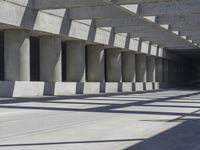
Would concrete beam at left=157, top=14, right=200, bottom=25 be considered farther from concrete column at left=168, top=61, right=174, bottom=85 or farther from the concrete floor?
concrete column at left=168, top=61, right=174, bottom=85

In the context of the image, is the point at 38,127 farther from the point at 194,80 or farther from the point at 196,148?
the point at 194,80

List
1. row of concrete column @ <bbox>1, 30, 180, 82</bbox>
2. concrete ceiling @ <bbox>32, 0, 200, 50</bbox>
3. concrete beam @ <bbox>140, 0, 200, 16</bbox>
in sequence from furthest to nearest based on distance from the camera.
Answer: concrete beam @ <bbox>140, 0, 200, 16</bbox> → row of concrete column @ <bbox>1, 30, 180, 82</bbox> → concrete ceiling @ <bbox>32, 0, 200, 50</bbox>

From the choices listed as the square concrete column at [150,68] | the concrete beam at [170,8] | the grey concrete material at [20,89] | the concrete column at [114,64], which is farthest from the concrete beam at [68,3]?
the square concrete column at [150,68]

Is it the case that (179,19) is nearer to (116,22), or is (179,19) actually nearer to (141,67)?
(116,22)

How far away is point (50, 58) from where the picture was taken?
3369 centimetres

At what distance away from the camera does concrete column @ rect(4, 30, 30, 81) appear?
29516mm

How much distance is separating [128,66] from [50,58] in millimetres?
18759

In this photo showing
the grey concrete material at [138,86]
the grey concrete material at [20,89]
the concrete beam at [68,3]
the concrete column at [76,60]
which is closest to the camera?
the grey concrete material at [20,89]

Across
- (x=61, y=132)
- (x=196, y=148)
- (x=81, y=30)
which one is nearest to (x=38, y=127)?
(x=61, y=132)

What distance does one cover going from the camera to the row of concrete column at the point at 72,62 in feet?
97.3

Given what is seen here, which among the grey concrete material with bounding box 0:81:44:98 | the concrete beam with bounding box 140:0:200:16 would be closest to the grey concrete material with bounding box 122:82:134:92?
the concrete beam with bounding box 140:0:200:16

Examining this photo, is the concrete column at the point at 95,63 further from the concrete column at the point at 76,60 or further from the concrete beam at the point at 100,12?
the concrete beam at the point at 100,12

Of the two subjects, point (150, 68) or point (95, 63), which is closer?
point (95, 63)

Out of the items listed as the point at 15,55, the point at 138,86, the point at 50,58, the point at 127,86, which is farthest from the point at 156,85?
the point at 15,55
